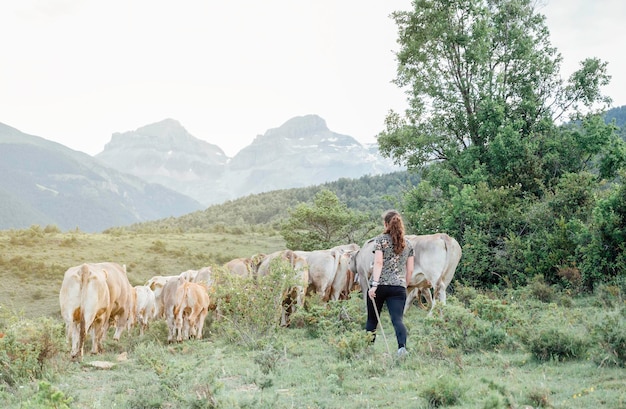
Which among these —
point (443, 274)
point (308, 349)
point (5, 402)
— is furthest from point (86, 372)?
point (443, 274)

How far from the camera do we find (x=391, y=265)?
8.30 m

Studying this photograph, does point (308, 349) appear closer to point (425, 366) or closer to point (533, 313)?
point (425, 366)

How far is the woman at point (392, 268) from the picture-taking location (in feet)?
26.9

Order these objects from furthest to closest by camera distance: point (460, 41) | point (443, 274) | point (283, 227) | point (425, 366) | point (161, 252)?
point (161, 252) → point (283, 227) → point (460, 41) → point (443, 274) → point (425, 366)

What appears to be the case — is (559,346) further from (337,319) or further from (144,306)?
(144,306)

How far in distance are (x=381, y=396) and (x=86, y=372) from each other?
5252mm

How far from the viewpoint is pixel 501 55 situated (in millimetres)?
22266

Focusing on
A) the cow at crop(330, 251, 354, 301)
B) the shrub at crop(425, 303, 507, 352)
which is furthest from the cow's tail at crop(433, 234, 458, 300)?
the shrub at crop(425, 303, 507, 352)

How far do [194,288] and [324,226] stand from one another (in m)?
14.1

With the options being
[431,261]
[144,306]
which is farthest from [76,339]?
[431,261]

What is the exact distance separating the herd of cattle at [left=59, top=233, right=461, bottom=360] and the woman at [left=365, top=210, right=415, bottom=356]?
4.92 feet

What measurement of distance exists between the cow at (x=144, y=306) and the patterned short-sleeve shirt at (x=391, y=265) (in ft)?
34.9

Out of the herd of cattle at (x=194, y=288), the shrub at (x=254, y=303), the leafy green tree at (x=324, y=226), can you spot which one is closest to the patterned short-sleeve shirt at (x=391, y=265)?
the herd of cattle at (x=194, y=288)

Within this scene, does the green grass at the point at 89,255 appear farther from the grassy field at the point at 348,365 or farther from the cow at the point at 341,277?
the grassy field at the point at 348,365
